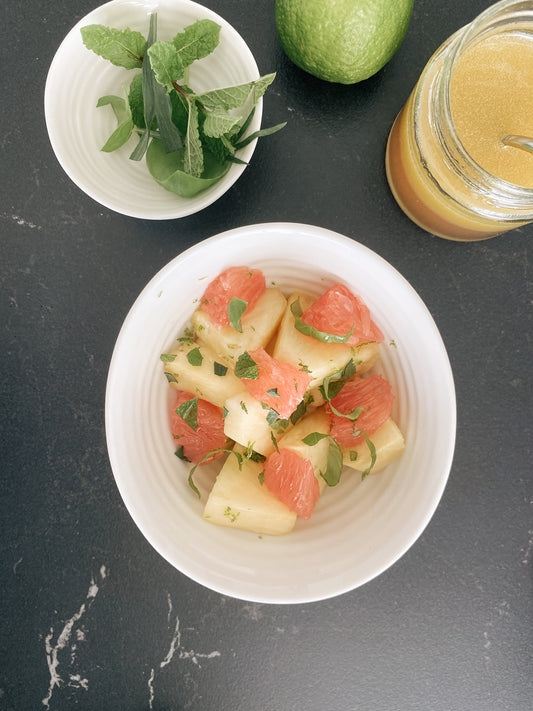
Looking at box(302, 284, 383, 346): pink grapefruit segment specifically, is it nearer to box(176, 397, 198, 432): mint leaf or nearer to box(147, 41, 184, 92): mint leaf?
box(176, 397, 198, 432): mint leaf

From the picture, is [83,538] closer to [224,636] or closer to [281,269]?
[224,636]

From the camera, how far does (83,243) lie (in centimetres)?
109

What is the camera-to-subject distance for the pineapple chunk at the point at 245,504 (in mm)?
867

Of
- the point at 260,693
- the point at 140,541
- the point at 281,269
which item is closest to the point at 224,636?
the point at 260,693

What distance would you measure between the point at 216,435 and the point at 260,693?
22.9 inches

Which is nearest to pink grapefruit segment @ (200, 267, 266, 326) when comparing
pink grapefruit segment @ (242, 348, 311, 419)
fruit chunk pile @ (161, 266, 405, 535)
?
fruit chunk pile @ (161, 266, 405, 535)

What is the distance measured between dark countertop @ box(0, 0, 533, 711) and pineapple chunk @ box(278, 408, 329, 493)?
337 mm

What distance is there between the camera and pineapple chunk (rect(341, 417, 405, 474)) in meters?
0.88

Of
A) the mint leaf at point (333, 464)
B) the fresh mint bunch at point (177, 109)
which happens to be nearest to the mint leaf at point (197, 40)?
the fresh mint bunch at point (177, 109)

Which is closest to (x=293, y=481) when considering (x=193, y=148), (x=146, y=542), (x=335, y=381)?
(x=335, y=381)

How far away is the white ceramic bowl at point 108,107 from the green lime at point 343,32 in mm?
86

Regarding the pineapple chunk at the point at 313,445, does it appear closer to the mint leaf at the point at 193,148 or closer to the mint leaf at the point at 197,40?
the mint leaf at the point at 193,148

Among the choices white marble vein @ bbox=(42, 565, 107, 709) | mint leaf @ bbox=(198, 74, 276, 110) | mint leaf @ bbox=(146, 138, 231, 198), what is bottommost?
white marble vein @ bbox=(42, 565, 107, 709)

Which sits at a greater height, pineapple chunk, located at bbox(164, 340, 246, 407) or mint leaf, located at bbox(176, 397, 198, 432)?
pineapple chunk, located at bbox(164, 340, 246, 407)
